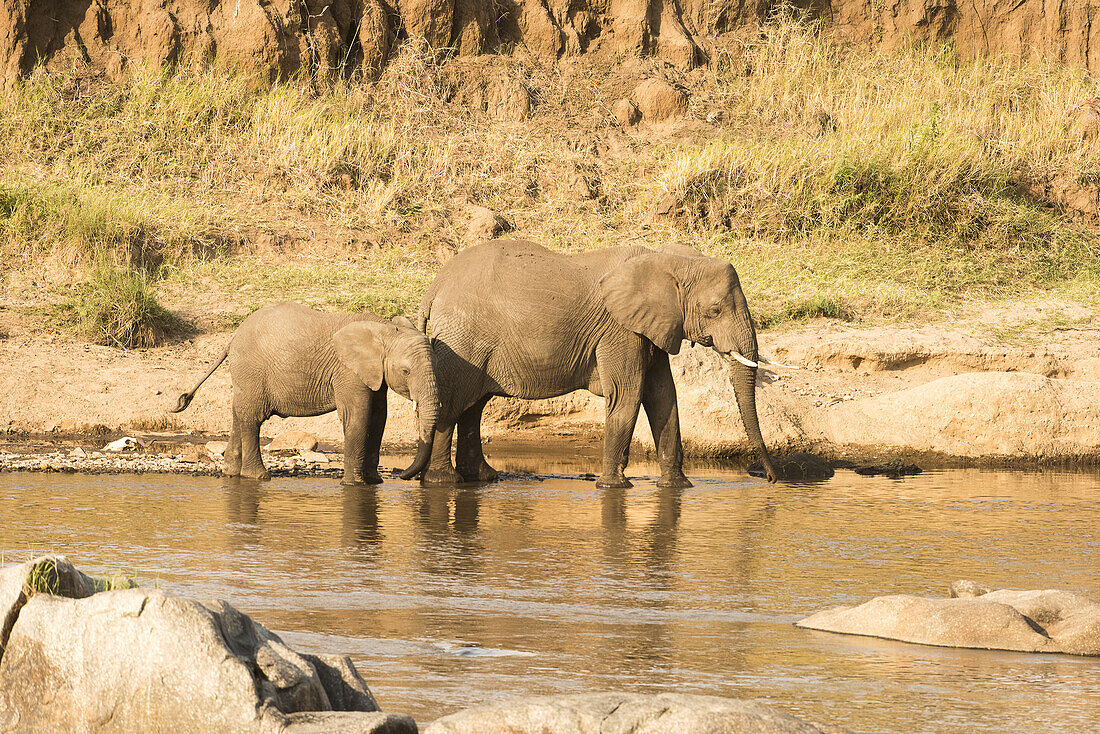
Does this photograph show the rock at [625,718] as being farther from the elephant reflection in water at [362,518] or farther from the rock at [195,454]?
the rock at [195,454]

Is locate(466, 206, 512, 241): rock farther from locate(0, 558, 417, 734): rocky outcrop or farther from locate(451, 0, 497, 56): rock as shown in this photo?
locate(0, 558, 417, 734): rocky outcrop

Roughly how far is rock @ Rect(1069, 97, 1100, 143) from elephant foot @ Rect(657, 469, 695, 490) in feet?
39.8

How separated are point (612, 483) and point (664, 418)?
786 millimetres

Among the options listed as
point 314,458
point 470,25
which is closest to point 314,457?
point 314,458

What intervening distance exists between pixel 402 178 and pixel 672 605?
1298cm

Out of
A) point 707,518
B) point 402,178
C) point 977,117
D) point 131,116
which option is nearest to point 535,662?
point 707,518

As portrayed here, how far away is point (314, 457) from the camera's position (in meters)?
11.9

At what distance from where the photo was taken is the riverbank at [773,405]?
12.1 metres

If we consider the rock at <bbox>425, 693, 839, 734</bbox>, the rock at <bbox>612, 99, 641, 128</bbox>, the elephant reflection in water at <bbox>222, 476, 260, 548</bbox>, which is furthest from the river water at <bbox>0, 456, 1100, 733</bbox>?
the rock at <bbox>612, 99, 641, 128</bbox>

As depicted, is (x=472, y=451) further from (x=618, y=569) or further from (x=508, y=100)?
(x=508, y=100)

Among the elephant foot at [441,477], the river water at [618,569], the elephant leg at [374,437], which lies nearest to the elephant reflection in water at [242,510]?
the river water at [618,569]

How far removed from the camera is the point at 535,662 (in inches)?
216

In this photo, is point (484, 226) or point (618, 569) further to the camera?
point (484, 226)

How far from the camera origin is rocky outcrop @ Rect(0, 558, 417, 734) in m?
4.06
